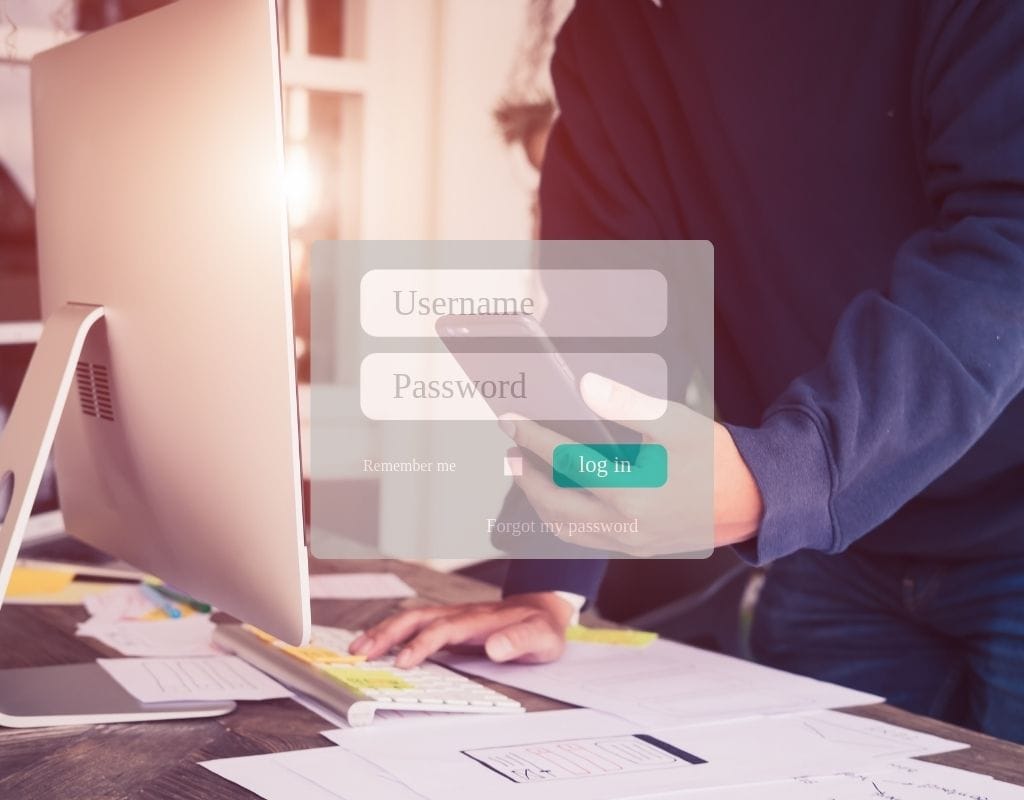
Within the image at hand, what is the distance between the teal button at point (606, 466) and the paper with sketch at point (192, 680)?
1.15 ft

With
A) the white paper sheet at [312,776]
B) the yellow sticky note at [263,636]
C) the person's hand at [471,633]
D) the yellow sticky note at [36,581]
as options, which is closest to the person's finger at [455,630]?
the person's hand at [471,633]

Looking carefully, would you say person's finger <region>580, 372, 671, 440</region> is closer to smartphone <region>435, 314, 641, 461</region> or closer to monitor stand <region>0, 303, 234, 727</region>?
smartphone <region>435, 314, 641, 461</region>

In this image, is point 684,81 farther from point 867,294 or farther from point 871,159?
point 867,294

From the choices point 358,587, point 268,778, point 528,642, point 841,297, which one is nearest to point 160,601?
point 358,587

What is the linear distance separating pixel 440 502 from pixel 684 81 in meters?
2.24

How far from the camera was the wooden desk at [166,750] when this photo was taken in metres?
0.79

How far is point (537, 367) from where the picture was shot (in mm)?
829

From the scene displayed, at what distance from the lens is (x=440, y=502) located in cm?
346

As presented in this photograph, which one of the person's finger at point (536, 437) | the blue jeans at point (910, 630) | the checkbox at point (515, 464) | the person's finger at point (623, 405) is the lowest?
the blue jeans at point (910, 630)

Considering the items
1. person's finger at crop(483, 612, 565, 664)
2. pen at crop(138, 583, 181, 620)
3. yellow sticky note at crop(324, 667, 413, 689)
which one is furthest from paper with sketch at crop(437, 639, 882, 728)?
pen at crop(138, 583, 181, 620)

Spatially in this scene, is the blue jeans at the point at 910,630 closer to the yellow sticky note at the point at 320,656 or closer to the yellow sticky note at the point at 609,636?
the yellow sticky note at the point at 609,636

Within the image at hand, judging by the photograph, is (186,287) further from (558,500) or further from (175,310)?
(558,500)

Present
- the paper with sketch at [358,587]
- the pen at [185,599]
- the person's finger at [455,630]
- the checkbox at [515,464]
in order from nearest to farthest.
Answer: the checkbox at [515,464], the person's finger at [455,630], the pen at [185,599], the paper with sketch at [358,587]

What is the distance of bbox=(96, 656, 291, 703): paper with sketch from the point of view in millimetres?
980
